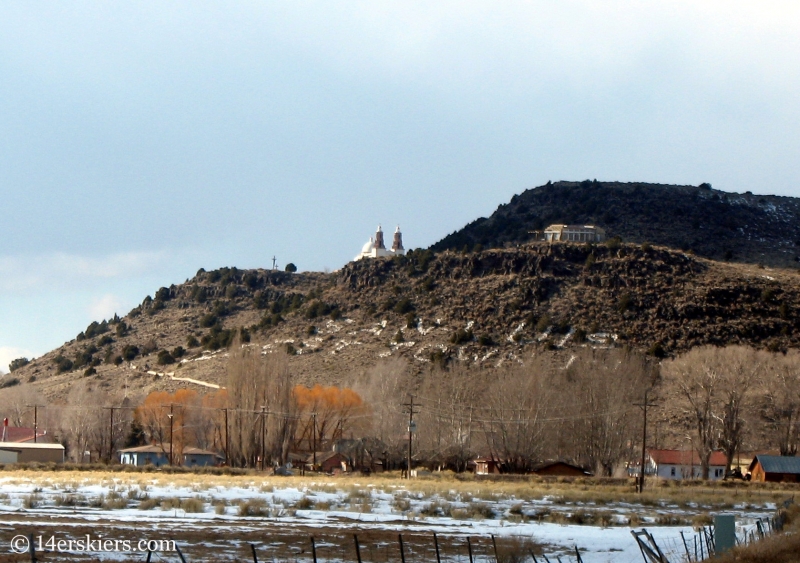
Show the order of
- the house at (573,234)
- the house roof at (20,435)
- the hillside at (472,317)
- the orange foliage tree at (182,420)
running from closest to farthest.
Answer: the orange foliage tree at (182,420) → the house roof at (20,435) → the hillside at (472,317) → the house at (573,234)

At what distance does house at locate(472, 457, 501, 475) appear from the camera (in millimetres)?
74750

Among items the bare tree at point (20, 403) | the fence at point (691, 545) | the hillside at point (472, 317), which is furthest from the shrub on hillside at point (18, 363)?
the fence at point (691, 545)

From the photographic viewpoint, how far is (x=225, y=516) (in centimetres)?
3173

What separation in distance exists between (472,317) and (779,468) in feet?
155

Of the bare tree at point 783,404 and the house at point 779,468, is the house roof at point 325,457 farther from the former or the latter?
the bare tree at point 783,404

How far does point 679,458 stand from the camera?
82250 millimetres

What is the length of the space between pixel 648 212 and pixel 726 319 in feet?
142

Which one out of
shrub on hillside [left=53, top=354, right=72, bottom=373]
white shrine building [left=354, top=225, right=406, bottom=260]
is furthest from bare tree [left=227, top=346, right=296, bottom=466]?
white shrine building [left=354, top=225, right=406, bottom=260]

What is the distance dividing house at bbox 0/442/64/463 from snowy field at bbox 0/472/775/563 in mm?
19167

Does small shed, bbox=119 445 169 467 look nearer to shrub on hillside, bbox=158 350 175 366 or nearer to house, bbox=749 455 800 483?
house, bbox=749 455 800 483

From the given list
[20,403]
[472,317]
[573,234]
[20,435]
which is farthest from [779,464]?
[20,403]

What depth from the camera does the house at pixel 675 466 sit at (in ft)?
264

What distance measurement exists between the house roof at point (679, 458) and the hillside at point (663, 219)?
5072 centimetres

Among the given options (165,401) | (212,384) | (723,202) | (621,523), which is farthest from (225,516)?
(723,202)
